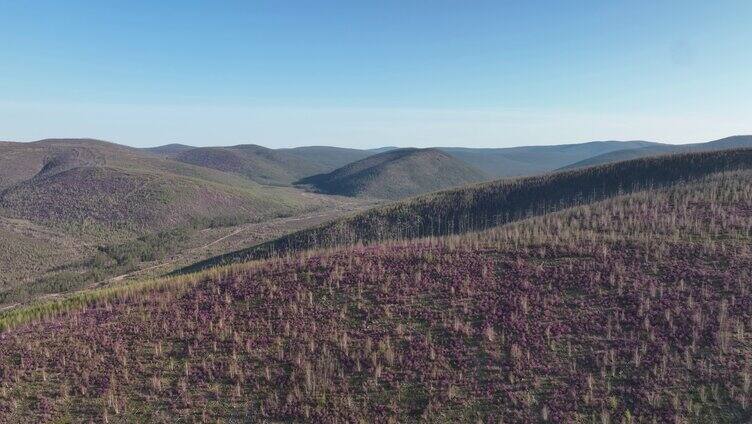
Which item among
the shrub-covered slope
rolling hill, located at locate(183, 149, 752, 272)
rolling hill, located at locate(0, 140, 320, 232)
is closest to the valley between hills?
Result: the shrub-covered slope

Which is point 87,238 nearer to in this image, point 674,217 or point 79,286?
point 79,286

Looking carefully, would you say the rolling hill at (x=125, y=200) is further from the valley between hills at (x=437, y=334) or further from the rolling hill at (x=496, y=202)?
the valley between hills at (x=437, y=334)

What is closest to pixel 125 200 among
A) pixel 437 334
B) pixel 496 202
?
pixel 496 202

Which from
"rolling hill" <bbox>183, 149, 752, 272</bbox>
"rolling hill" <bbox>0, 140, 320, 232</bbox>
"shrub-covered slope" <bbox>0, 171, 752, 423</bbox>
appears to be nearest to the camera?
"shrub-covered slope" <bbox>0, 171, 752, 423</bbox>

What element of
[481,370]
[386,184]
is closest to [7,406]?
[481,370]

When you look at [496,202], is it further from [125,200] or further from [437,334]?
[125,200]

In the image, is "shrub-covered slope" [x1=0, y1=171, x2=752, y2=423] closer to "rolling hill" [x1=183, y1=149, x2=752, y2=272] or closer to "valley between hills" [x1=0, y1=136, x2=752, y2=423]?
"valley between hills" [x1=0, y1=136, x2=752, y2=423]

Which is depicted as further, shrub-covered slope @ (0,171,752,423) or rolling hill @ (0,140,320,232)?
rolling hill @ (0,140,320,232)
